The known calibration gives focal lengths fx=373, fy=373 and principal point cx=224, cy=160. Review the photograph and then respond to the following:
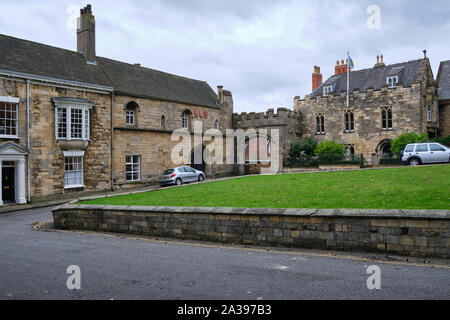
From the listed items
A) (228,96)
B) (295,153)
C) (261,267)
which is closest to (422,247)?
(261,267)

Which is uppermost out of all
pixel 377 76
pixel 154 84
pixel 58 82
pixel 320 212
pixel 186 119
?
pixel 377 76

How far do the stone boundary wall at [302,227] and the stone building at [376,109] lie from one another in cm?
2364

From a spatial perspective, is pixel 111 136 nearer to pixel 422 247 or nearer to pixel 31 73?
pixel 31 73

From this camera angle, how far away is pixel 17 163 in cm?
2234

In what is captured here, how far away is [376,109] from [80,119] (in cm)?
2561

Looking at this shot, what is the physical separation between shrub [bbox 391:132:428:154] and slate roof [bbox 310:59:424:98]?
18.6ft

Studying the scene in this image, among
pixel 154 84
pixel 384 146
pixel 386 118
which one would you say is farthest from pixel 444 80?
pixel 154 84

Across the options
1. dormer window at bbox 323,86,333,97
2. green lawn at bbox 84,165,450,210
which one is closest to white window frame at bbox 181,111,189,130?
dormer window at bbox 323,86,333,97

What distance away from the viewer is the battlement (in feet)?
118

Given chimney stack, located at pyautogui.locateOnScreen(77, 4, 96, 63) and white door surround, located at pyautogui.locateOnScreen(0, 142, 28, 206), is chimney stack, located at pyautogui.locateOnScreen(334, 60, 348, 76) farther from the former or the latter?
white door surround, located at pyautogui.locateOnScreen(0, 142, 28, 206)

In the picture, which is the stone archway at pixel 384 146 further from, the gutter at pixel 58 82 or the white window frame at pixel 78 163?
the white window frame at pixel 78 163

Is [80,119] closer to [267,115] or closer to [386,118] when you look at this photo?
[267,115]

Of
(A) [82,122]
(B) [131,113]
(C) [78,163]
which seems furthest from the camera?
(B) [131,113]

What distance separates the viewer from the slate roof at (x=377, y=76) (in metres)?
35.0
